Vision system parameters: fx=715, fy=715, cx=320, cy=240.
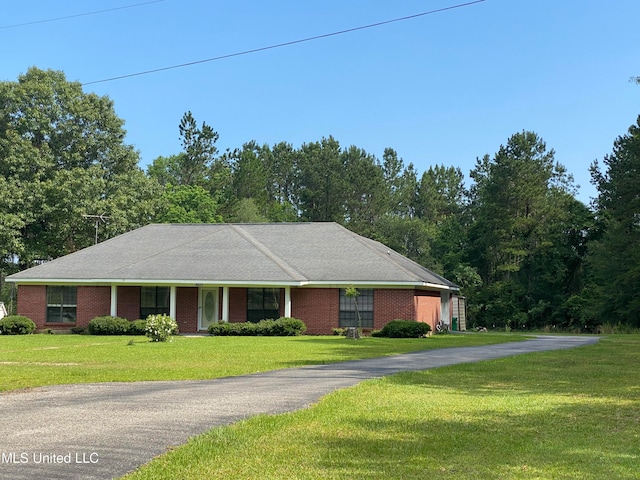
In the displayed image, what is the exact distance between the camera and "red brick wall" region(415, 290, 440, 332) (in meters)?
34.0

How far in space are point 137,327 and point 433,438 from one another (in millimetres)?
26069

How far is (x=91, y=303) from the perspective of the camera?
3506 centimetres

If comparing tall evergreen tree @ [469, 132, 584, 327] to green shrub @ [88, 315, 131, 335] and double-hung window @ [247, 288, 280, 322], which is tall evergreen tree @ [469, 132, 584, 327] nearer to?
double-hung window @ [247, 288, 280, 322]

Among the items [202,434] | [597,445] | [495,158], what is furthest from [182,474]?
[495,158]

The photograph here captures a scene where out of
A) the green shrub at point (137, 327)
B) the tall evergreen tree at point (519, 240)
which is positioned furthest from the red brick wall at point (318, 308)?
the tall evergreen tree at point (519, 240)

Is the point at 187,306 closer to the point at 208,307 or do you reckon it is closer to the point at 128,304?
the point at 208,307

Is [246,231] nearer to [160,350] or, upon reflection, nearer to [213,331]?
[213,331]

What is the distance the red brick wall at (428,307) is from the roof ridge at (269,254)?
18.6 ft

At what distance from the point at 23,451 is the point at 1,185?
4386cm

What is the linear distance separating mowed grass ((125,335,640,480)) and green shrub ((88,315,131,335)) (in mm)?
21935

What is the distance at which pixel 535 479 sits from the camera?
611 centimetres

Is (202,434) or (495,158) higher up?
(495,158)

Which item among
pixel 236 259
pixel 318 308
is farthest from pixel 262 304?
pixel 318 308

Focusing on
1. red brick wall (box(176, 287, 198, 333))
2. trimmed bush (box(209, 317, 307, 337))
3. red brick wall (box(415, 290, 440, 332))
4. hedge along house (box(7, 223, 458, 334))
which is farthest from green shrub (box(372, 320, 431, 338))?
red brick wall (box(176, 287, 198, 333))
